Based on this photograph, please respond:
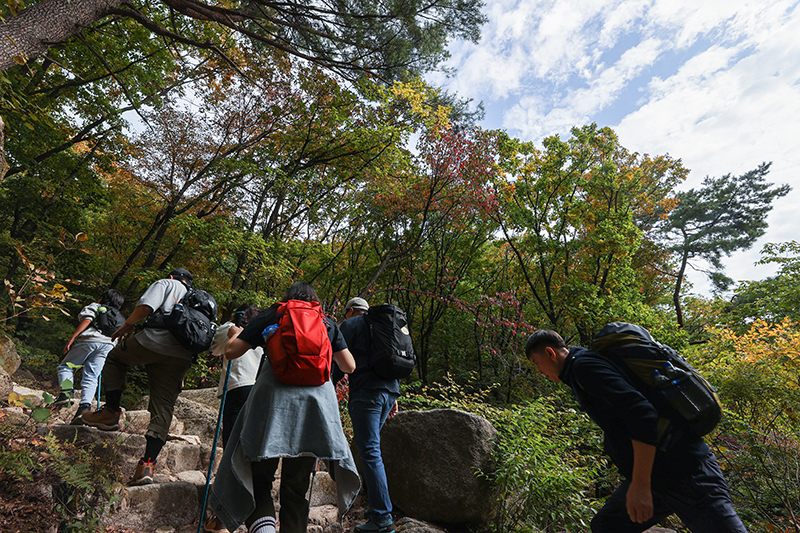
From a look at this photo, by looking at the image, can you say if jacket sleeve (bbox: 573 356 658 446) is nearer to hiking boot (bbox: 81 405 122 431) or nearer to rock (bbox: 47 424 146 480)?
rock (bbox: 47 424 146 480)

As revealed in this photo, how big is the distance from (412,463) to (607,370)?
2.87m

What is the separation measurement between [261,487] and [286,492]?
→ 15cm

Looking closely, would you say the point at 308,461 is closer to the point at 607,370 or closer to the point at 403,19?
the point at 607,370

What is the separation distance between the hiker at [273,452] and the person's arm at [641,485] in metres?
1.50

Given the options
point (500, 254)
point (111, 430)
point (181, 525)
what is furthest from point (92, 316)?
point (500, 254)

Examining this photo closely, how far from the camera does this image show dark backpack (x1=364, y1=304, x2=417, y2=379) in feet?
10.2

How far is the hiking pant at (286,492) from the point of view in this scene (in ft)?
7.09

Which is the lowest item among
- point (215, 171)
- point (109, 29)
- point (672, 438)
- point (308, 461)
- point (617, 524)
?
point (617, 524)

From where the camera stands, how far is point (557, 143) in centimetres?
1363

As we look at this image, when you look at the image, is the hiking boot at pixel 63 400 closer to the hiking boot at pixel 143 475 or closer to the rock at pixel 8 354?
the hiking boot at pixel 143 475

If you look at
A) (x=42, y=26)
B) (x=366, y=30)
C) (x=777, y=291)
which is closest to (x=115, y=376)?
(x=42, y=26)

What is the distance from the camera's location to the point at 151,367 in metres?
3.32

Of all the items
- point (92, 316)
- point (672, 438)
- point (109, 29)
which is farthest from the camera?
point (109, 29)

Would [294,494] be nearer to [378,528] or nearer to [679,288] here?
[378,528]
